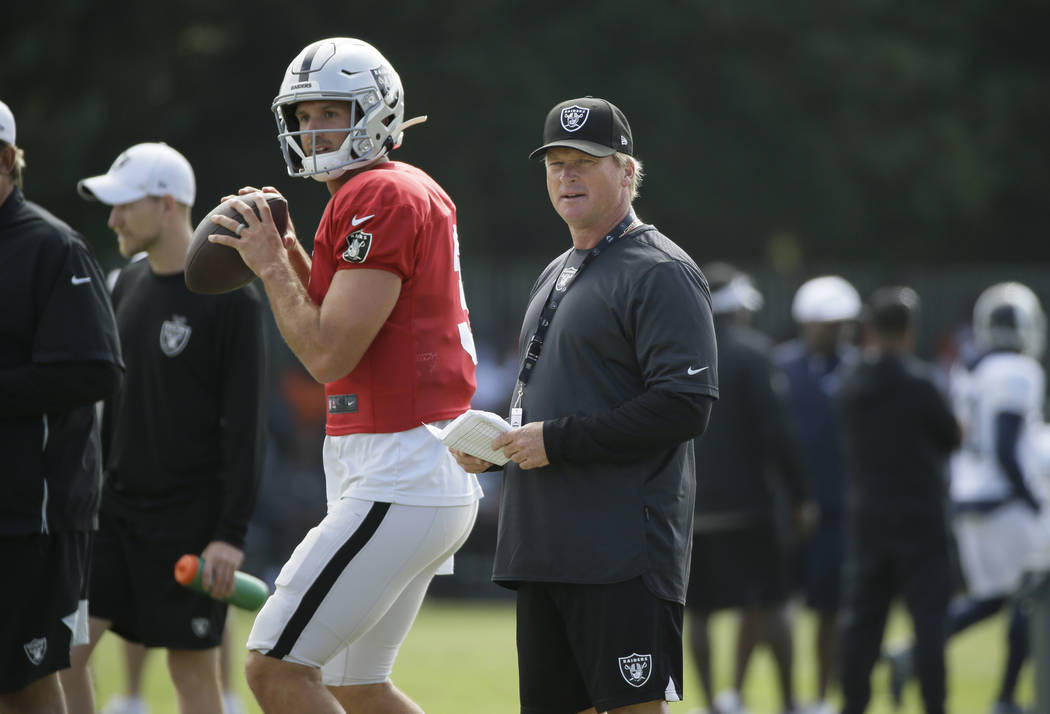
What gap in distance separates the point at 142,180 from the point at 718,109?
74.9 feet

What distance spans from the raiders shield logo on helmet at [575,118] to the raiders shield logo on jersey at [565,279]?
46 cm

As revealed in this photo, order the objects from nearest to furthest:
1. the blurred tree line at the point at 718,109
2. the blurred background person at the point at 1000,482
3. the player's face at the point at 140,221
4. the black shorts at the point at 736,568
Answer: the player's face at the point at 140,221
the black shorts at the point at 736,568
the blurred background person at the point at 1000,482
the blurred tree line at the point at 718,109

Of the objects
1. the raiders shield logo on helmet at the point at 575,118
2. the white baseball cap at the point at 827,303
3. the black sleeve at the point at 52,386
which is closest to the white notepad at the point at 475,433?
the raiders shield logo on helmet at the point at 575,118

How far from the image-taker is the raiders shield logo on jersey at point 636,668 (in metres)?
4.53

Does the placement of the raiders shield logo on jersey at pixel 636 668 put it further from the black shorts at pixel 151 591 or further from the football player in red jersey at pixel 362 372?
the black shorts at pixel 151 591

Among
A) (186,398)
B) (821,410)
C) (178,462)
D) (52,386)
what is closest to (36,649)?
(52,386)

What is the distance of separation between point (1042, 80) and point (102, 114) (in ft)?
58.5

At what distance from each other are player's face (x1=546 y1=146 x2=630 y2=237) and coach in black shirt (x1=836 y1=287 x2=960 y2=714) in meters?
3.55

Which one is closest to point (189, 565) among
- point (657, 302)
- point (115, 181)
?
point (115, 181)

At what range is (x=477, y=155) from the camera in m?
26.8

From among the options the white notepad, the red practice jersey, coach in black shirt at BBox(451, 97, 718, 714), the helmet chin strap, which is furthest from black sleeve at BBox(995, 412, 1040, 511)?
the helmet chin strap

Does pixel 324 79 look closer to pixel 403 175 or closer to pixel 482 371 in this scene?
pixel 403 175

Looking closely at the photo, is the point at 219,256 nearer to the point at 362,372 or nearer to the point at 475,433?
the point at 362,372

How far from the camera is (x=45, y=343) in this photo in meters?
4.92
